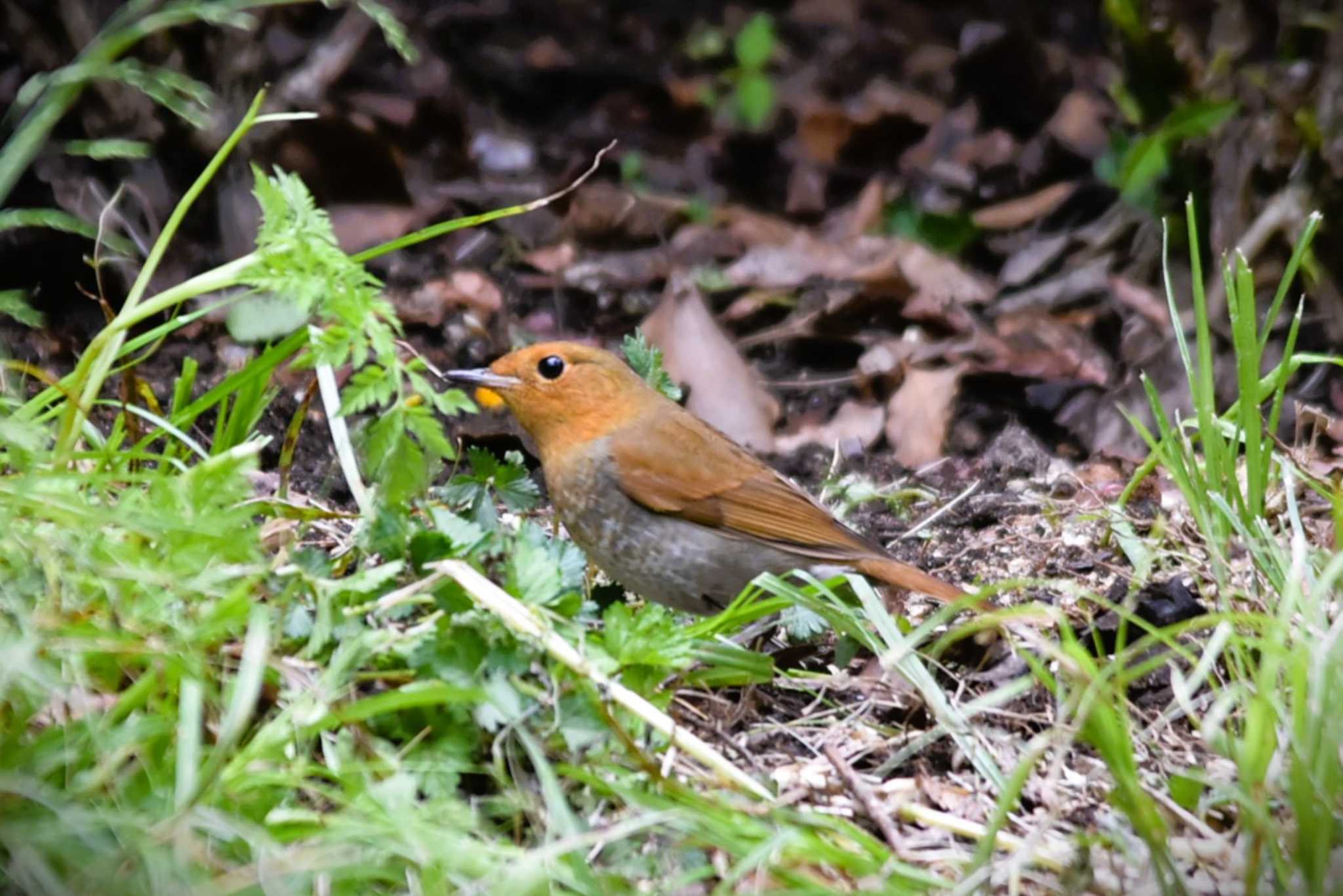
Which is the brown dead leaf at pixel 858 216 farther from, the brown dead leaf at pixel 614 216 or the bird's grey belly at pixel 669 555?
the bird's grey belly at pixel 669 555

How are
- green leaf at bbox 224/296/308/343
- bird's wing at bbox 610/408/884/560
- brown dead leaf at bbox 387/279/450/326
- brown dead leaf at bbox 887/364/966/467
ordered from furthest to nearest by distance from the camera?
1. brown dead leaf at bbox 387/279/450/326
2. brown dead leaf at bbox 887/364/966/467
3. green leaf at bbox 224/296/308/343
4. bird's wing at bbox 610/408/884/560

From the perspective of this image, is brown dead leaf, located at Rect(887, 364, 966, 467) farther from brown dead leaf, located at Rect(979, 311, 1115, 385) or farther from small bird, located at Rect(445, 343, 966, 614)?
small bird, located at Rect(445, 343, 966, 614)

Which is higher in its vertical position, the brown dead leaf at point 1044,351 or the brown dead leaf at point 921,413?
the brown dead leaf at point 1044,351

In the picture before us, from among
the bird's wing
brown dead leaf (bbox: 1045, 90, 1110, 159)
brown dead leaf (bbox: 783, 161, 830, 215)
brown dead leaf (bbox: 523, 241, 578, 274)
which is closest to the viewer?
the bird's wing

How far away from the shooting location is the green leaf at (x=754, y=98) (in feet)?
23.3

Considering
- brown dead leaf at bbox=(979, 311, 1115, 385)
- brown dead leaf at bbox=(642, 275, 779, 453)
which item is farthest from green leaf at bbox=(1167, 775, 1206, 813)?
brown dead leaf at bbox=(979, 311, 1115, 385)

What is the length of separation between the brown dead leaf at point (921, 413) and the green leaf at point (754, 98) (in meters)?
2.04

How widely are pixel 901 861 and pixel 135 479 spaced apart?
1520 millimetres

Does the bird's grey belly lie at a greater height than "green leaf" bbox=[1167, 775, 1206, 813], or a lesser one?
lesser

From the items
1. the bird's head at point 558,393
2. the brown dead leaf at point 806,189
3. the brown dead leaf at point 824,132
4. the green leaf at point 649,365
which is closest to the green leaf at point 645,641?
the green leaf at point 649,365

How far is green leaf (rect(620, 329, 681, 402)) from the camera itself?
4.05 meters

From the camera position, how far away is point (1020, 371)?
5516 mm

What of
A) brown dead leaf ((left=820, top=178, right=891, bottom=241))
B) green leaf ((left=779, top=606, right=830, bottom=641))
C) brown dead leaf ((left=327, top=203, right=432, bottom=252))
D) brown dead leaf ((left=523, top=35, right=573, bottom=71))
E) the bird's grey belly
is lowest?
the bird's grey belly

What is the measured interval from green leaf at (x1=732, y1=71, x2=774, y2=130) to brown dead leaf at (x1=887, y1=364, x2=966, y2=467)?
6.68 ft
